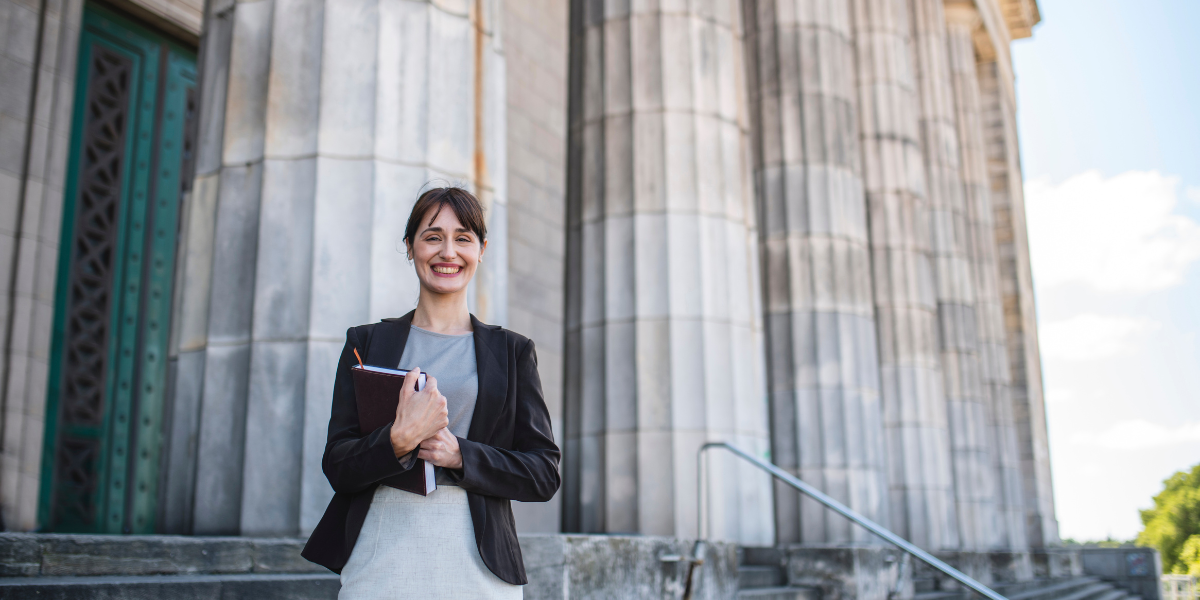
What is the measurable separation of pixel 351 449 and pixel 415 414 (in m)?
0.22

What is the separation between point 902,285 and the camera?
65.3 ft

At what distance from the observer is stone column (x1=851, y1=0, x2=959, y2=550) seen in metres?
19.2

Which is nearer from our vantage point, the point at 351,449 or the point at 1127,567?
the point at 351,449

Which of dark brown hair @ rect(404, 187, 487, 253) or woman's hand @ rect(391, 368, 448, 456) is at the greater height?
dark brown hair @ rect(404, 187, 487, 253)

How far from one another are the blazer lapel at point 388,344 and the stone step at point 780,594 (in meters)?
6.56

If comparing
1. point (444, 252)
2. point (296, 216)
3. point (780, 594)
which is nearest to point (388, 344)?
point (444, 252)

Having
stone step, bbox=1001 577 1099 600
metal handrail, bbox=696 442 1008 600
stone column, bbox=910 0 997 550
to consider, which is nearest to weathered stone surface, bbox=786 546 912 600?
metal handrail, bbox=696 442 1008 600

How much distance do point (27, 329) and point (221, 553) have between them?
19.9 feet

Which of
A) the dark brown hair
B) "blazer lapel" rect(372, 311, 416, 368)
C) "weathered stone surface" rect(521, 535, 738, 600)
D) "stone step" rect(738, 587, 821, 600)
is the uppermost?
the dark brown hair

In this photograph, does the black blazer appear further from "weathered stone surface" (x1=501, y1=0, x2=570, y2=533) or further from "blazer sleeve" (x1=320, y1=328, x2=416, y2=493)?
"weathered stone surface" (x1=501, y1=0, x2=570, y2=533)

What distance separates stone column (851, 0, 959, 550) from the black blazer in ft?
57.8

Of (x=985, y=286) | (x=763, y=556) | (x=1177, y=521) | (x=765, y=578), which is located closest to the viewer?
(x=765, y=578)

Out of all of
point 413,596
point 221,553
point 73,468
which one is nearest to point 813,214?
point 73,468

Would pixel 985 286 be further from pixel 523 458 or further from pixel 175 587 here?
pixel 523 458
